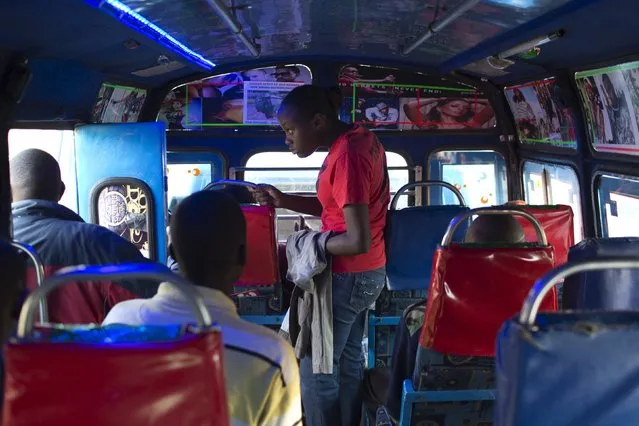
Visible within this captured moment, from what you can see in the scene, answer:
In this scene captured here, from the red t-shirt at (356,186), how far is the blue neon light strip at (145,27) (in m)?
1.25

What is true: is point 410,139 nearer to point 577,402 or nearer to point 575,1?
point 575,1

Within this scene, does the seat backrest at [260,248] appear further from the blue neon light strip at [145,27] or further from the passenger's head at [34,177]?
the passenger's head at [34,177]

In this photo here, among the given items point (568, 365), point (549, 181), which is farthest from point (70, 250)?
point (549, 181)

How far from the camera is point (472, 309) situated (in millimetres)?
2277

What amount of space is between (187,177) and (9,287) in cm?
510

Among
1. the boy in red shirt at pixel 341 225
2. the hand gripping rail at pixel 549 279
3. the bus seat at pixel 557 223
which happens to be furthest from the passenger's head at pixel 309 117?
the hand gripping rail at pixel 549 279

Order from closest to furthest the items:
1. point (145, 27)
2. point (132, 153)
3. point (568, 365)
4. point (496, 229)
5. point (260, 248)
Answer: point (568, 365)
point (496, 229)
point (145, 27)
point (260, 248)
point (132, 153)

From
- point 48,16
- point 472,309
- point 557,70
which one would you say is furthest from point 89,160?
point 472,309

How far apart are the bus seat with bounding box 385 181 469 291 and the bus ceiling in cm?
112

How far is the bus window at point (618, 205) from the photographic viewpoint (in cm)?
410

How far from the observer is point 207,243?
73.2 inches

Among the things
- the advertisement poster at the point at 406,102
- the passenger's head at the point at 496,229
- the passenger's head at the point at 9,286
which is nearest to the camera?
the passenger's head at the point at 9,286

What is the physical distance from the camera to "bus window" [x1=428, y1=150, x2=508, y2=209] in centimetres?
655

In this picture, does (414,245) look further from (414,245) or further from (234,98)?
(234,98)
